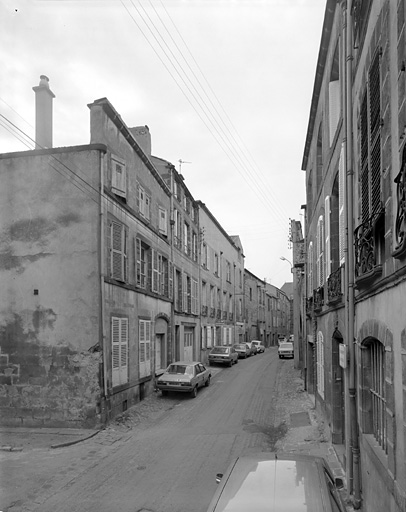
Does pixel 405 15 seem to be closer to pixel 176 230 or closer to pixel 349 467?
pixel 349 467

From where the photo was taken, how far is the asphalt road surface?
8.78 m

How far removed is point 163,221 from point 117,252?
272 inches

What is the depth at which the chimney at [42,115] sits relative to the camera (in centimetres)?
1579

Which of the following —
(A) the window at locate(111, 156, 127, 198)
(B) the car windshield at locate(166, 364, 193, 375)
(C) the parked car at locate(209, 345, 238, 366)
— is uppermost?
(A) the window at locate(111, 156, 127, 198)

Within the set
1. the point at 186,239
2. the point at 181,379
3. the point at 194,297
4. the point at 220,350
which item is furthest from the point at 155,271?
the point at 220,350

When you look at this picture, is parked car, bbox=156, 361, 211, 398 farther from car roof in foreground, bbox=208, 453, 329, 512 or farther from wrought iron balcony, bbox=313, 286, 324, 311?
car roof in foreground, bbox=208, 453, 329, 512

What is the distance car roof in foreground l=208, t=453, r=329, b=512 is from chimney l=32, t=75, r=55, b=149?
528 inches

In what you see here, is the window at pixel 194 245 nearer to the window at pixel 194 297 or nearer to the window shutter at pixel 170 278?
the window at pixel 194 297

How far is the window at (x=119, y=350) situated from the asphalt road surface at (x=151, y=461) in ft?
4.23

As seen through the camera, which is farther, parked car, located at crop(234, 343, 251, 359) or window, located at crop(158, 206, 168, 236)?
parked car, located at crop(234, 343, 251, 359)

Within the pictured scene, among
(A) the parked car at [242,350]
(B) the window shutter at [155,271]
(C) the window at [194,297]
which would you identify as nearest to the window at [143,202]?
(B) the window shutter at [155,271]

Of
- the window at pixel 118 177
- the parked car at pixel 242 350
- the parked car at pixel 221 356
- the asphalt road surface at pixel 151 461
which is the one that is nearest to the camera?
the asphalt road surface at pixel 151 461

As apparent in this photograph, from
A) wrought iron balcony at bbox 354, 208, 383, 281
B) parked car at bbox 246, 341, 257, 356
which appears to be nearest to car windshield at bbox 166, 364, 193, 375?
wrought iron balcony at bbox 354, 208, 383, 281

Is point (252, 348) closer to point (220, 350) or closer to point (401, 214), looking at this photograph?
point (220, 350)
